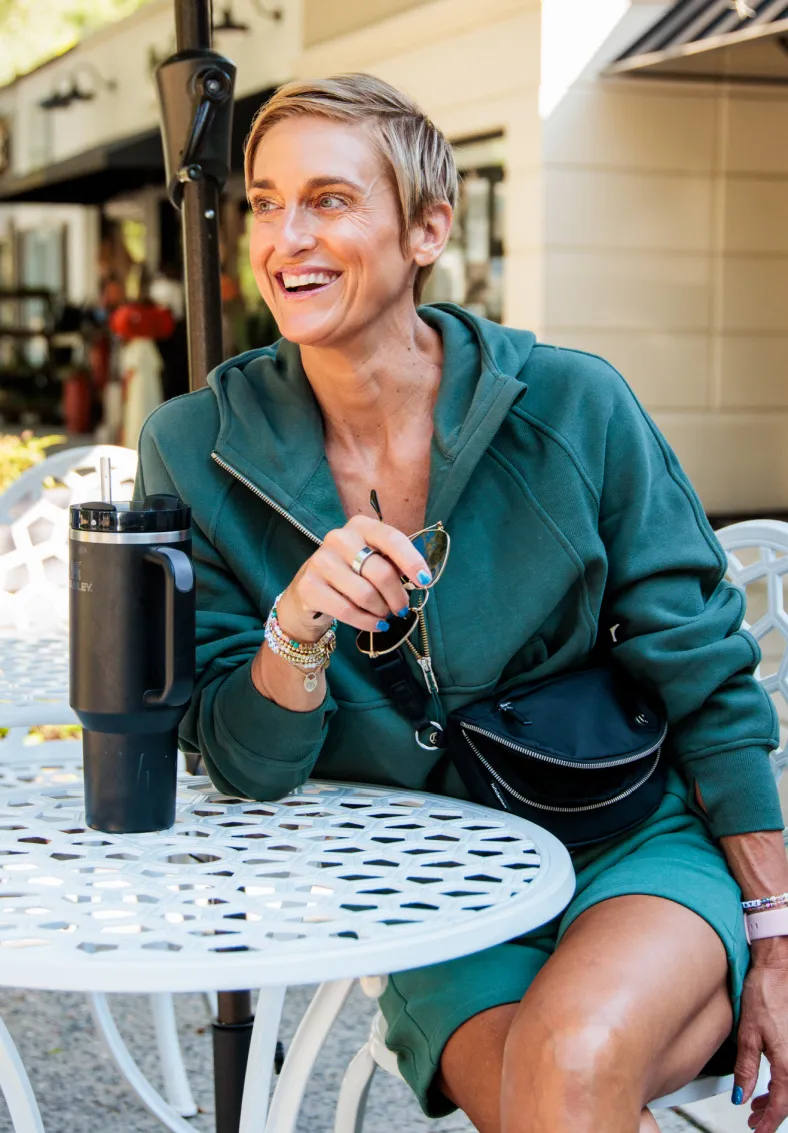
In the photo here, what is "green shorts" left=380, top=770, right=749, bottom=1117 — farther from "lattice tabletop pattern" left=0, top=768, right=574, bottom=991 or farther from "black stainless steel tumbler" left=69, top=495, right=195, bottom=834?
"black stainless steel tumbler" left=69, top=495, right=195, bottom=834

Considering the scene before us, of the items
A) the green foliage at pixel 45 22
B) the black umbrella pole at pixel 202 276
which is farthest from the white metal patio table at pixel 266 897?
the green foliage at pixel 45 22

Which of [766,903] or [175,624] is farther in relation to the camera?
[766,903]

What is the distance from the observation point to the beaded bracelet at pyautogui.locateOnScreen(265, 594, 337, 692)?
1655 millimetres

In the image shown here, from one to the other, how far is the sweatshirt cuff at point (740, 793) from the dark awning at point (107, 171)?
9051 mm

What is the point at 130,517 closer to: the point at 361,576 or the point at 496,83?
the point at 361,576

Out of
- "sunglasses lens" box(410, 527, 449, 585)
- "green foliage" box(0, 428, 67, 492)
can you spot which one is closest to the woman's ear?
"sunglasses lens" box(410, 527, 449, 585)

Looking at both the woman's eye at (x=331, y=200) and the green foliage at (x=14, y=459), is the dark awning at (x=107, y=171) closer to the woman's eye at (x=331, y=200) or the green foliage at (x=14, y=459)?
the green foliage at (x=14, y=459)

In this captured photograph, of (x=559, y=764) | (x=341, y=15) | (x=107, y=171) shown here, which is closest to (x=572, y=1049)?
(x=559, y=764)

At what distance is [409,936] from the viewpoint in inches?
50.8

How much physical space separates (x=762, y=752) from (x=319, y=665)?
0.59 meters

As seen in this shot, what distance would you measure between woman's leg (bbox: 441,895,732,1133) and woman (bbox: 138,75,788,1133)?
0.4 inches

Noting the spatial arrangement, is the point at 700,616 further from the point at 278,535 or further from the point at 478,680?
the point at 278,535

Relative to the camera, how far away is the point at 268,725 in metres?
1.70

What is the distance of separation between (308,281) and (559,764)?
2.29ft
